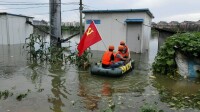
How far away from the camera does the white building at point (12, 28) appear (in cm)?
2858

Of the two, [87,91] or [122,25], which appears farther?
[122,25]

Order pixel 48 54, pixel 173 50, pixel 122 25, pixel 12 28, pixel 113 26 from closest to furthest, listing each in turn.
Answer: pixel 173 50 → pixel 48 54 → pixel 122 25 → pixel 113 26 → pixel 12 28

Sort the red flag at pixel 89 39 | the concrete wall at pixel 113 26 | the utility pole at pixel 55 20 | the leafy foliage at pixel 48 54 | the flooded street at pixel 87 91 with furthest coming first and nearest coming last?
1. the concrete wall at pixel 113 26
2. the utility pole at pixel 55 20
3. the leafy foliage at pixel 48 54
4. the red flag at pixel 89 39
5. the flooded street at pixel 87 91

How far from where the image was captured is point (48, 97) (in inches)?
337

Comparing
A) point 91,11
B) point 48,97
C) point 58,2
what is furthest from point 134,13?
point 48,97

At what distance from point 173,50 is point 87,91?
488 centimetres

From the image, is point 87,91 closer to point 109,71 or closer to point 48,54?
point 109,71

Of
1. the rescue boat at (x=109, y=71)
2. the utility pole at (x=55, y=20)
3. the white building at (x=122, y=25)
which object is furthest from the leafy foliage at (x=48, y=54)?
the white building at (x=122, y=25)

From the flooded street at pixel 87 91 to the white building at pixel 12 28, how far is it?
16.4m

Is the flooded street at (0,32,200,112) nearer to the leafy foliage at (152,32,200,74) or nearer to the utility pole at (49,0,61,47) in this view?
the leafy foliage at (152,32,200,74)

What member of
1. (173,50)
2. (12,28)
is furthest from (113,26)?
(12,28)

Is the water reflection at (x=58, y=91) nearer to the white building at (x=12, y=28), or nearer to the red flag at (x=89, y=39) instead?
the red flag at (x=89, y=39)

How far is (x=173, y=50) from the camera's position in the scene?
39.9 feet

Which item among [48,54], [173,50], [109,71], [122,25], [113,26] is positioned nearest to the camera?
[109,71]
